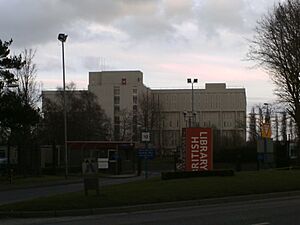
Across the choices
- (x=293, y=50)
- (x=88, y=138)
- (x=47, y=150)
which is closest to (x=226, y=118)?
(x=88, y=138)

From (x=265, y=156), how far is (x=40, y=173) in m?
18.1

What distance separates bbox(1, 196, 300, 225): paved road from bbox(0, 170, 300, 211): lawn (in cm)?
145

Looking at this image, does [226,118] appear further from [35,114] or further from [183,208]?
[183,208]

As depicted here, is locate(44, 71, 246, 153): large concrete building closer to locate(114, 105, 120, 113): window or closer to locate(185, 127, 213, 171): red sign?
locate(114, 105, 120, 113): window

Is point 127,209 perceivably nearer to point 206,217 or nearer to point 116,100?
point 206,217

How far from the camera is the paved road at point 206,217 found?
14602mm

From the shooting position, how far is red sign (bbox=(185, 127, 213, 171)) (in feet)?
115

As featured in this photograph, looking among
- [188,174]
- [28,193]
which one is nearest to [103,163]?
[188,174]

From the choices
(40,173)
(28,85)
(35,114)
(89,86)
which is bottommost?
(40,173)

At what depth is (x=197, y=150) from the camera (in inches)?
1380

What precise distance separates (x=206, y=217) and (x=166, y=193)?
227 inches

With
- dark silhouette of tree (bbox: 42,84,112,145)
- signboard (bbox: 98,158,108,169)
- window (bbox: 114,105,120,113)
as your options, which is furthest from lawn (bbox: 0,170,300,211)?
window (bbox: 114,105,120,113)

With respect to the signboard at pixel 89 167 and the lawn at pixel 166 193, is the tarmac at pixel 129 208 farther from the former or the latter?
the signboard at pixel 89 167

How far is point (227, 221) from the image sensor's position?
14500mm
